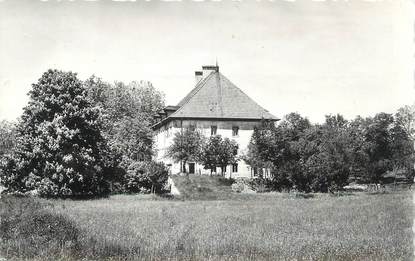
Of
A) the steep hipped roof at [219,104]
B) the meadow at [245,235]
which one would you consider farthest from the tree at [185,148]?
the meadow at [245,235]

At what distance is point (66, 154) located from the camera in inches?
1407

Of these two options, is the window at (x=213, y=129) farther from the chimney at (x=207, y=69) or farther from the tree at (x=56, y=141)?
the tree at (x=56, y=141)

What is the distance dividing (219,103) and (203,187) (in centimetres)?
2083

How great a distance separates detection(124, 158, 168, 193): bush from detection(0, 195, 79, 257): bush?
2448cm

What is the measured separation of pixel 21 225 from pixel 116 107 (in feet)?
193

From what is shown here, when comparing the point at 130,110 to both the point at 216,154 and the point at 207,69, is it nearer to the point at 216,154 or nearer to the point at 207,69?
the point at 207,69

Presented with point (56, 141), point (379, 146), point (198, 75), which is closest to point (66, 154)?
point (56, 141)

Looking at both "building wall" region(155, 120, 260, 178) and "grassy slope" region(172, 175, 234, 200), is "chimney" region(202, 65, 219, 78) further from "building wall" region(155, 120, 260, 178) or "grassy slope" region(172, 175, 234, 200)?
"grassy slope" region(172, 175, 234, 200)

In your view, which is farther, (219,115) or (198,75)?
(198,75)

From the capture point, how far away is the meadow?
1277cm

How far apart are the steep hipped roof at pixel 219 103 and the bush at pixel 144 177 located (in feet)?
57.7

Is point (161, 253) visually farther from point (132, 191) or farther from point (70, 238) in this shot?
point (132, 191)

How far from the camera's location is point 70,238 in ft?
45.9

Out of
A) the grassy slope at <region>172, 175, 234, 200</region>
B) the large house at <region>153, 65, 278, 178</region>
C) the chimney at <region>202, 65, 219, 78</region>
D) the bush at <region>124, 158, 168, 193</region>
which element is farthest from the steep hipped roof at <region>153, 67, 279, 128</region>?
the bush at <region>124, 158, 168, 193</region>
